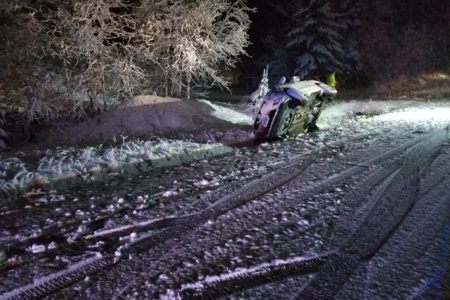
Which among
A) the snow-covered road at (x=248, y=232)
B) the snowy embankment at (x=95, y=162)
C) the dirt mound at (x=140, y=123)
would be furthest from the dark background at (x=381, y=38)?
the snow-covered road at (x=248, y=232)

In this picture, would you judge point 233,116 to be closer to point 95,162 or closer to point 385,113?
point 385,113

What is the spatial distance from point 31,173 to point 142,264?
3371 mm

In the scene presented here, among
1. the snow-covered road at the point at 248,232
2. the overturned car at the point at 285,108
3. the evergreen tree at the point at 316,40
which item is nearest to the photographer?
the snow-covered road at the point at 248,232

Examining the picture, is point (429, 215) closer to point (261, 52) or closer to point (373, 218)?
point (373, 218)

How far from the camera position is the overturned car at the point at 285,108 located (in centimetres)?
817

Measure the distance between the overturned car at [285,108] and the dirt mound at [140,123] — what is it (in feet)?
6.09

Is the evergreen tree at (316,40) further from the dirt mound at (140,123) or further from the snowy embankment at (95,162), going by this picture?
the snowy embankment at (95,162)

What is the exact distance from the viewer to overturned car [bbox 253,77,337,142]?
322 inches

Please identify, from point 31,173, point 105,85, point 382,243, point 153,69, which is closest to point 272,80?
point 153,69

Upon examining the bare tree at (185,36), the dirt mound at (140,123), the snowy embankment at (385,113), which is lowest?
the dirt mound at (140,123)

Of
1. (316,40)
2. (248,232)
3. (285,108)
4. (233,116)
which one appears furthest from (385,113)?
(248,232)

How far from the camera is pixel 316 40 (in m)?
17.5

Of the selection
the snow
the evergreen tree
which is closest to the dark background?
the evergreen tree

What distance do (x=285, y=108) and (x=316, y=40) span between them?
1048cm
